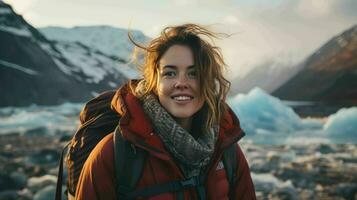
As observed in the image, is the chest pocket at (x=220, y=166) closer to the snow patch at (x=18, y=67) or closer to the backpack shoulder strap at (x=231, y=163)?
the backpack shoulder strap at (x=231, y=163)

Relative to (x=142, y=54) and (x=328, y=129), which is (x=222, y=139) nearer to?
(x=142, y=54)

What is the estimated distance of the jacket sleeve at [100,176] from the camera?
1.56 meters

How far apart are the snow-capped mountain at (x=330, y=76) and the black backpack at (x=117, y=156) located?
22.5ft

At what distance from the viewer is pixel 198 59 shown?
178 cm

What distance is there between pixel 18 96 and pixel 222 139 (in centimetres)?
854

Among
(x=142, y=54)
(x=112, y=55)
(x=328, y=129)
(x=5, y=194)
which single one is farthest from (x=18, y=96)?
(x=142, y=54)

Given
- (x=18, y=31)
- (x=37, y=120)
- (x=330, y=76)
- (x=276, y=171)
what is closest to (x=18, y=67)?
(x=18, y=31)

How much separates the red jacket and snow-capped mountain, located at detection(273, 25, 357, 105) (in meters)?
6.86

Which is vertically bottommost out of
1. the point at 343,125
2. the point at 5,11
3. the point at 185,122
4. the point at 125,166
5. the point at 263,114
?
the point at 343,125

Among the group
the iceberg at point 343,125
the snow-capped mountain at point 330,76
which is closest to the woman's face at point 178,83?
the iceberg at point 343,125

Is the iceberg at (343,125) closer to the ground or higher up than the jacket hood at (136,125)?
closer to the ground

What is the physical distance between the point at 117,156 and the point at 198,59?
50 centimetres

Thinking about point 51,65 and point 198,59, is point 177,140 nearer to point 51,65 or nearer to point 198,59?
point 198,59

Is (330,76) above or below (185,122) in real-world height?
above
